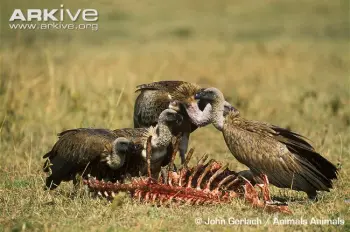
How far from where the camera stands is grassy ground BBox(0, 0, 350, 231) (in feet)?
19.6

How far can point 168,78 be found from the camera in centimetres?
1364

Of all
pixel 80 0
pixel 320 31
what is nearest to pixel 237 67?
pixel 80 0

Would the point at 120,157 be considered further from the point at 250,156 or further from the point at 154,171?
the point at 250,156

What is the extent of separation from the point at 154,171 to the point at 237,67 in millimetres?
8392

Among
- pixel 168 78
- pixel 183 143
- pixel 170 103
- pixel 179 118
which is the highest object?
pixel 168 78

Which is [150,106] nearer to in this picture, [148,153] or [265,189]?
[148,153]

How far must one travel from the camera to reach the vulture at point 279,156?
20.6ft

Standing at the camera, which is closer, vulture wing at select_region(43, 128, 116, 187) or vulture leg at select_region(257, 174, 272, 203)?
vulture leg at select_region(257, 174, 272, 203)

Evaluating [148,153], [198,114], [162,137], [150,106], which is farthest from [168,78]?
[148,153]

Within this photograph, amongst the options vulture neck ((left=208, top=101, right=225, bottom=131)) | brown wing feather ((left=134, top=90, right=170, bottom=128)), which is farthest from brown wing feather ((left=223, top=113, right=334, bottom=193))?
brown wing feather ((left=134, top=90, right=170, bottom=128))

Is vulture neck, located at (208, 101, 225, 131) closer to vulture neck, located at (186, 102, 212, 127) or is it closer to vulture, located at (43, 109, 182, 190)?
vulture neck, located at (186, 102, 212, 127)

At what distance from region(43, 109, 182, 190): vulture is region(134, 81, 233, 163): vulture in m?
0.46

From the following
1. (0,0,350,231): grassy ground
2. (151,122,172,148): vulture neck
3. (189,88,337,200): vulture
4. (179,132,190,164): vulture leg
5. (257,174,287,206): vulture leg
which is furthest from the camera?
(179,132,190,164): vulture leg

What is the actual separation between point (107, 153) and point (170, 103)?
1004 millimetres
